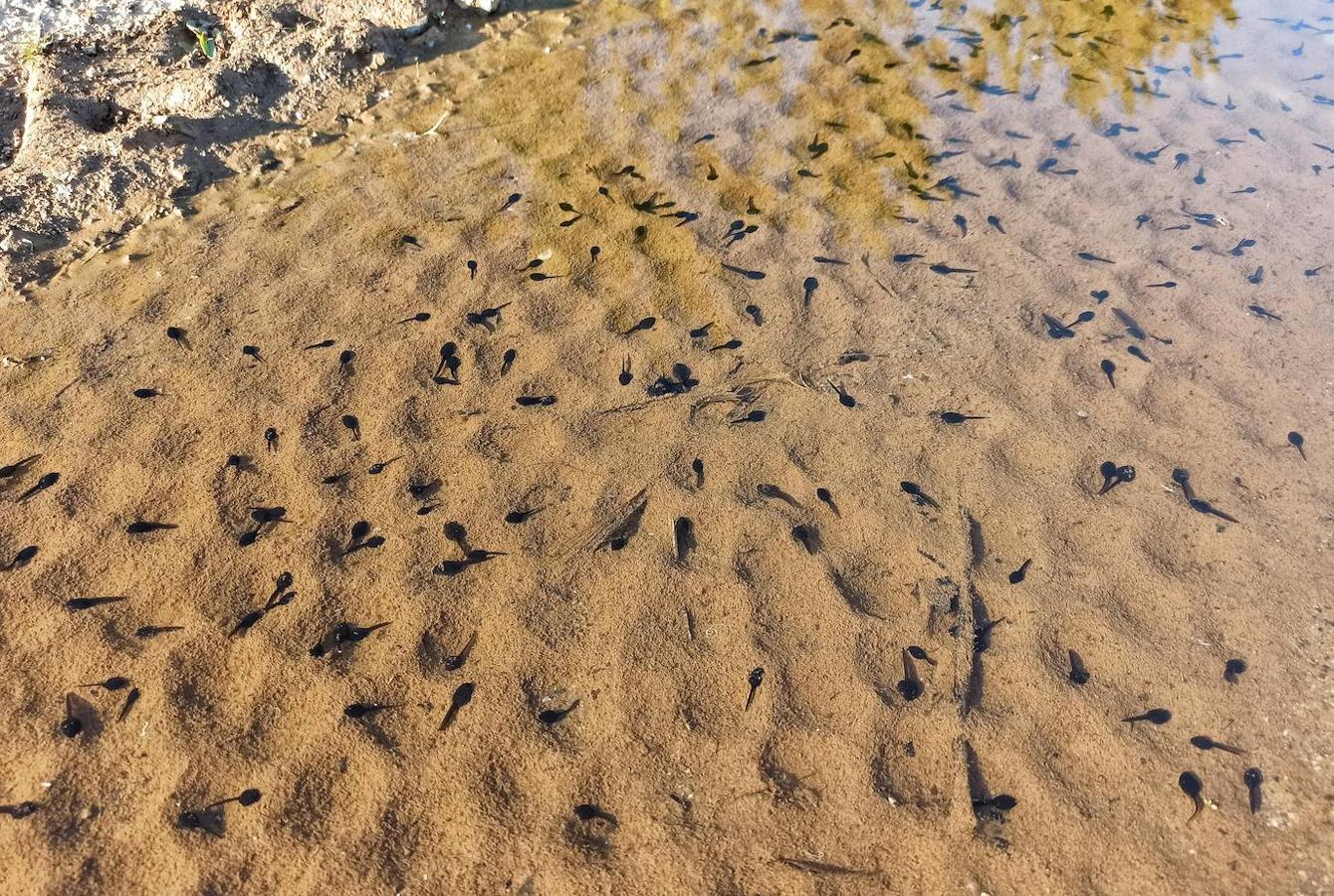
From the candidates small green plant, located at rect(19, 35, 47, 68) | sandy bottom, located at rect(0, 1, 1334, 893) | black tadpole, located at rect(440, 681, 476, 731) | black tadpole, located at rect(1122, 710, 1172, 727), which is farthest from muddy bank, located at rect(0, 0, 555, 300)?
black tadpole, located at rect(1122, 710, 1172, 727)

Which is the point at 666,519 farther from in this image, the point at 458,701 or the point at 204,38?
the point at 204,38

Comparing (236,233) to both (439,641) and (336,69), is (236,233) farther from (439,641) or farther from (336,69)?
(439,641)

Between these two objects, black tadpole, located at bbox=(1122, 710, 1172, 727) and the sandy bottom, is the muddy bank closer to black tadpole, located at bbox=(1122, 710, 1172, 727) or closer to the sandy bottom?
the sandy bottom

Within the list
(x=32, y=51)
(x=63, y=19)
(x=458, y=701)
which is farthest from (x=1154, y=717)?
(x=63, y=19)

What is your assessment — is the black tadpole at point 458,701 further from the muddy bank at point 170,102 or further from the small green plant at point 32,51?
the small green plant at point 32,51

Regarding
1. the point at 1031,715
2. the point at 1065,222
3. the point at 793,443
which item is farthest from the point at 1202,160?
the point at 1031,715

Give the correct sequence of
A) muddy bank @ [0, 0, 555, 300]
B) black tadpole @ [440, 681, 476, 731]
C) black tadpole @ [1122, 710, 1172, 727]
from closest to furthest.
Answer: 1. black tadpole @ [440, 681, 476, 731]
2. black tadpole @ [1122, 710, 1172, 727]
3. muddy bank @ [0, 0, 555, 300]
